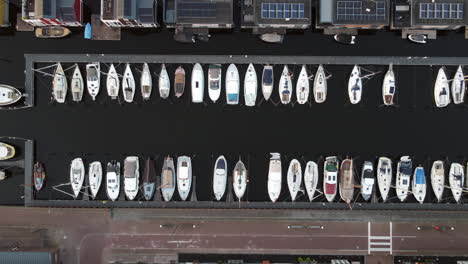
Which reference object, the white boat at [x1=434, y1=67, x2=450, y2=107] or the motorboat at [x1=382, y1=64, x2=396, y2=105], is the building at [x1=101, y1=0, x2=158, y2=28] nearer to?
the motorboat at [x1=382, y1=64, x2=396, y2=105]

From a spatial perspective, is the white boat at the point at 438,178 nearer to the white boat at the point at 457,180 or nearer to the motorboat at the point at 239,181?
the white boat at the point at 457,180

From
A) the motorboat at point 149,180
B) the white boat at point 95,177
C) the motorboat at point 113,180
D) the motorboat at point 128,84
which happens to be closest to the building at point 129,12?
the motorboat at point 128,84

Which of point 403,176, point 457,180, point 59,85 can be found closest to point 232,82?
point 59,85

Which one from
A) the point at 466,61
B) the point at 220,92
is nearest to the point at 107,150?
the point at 220,92

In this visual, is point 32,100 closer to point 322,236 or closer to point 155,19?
point 155,19

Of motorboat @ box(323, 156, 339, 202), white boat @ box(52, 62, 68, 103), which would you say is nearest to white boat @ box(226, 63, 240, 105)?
motorboat @ box(323, 156, 339, 202)

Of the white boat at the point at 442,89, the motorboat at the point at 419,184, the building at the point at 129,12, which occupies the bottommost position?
the motorboat at the point at 419,184

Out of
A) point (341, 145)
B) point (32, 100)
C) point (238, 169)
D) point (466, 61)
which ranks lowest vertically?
point (238, 169)
